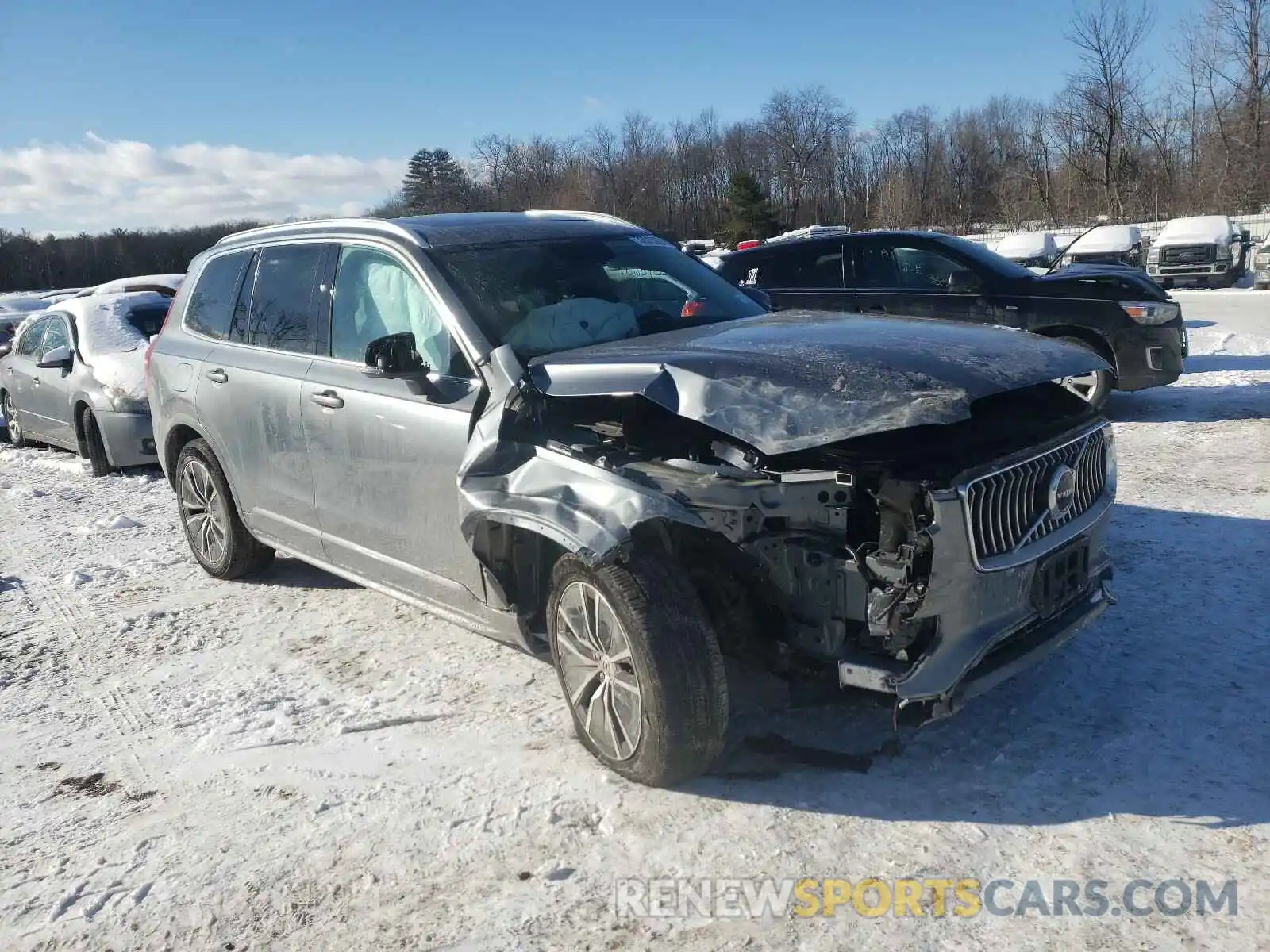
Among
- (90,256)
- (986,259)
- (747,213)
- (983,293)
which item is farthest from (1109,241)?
(90,256)

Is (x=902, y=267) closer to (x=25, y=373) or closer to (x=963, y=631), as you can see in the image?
(x=963, y=631)

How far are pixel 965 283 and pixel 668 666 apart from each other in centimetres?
735

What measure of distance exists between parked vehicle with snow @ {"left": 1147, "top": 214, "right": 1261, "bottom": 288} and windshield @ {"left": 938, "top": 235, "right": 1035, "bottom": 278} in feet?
47.0

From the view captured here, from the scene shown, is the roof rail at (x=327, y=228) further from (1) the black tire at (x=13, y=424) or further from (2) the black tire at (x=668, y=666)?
(1) the black tire at (x=13, y=424)

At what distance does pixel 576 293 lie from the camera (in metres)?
4.43

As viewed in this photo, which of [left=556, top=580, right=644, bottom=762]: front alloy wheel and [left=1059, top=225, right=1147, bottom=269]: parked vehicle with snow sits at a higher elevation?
[left=1059, top=225, right=1147, bottom=269]: parked vehicle with snow

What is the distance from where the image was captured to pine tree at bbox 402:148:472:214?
5866cm

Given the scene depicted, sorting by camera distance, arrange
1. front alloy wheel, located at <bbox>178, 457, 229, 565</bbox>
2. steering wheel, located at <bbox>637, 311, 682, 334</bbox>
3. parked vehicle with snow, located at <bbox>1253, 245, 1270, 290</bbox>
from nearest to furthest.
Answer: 1. steering wheel, located at <bbox>637, 311, 682, 334</bbox>
2. front alloy wheel, located at <bbox>178, 457, 229, 565</bbox>
3. parked vehicle with snow, located at <bbox>1253, 245, 1270, 290</bbox>

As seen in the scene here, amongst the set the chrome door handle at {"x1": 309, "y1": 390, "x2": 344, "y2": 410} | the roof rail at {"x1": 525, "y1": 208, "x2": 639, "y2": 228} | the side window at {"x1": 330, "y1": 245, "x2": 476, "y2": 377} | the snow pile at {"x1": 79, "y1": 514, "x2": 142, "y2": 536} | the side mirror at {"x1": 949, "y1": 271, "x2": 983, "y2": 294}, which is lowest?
the snow pile at {"x1": 79, "y1": 514, "x2": 142, "y2": 536}

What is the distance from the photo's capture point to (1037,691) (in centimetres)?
391

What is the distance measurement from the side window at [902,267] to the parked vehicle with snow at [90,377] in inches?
271

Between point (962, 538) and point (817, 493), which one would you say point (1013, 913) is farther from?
point (817, 493)

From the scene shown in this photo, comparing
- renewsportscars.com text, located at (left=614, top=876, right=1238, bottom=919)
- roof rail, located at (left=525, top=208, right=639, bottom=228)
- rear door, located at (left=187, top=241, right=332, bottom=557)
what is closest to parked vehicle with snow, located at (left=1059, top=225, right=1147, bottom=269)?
roof rail, located at (left=525, top=208, right=639, bottom=228)

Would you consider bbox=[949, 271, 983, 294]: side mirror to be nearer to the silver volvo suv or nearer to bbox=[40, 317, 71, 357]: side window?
the silver volvo suv
